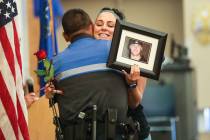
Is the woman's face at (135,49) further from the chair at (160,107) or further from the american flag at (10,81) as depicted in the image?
the chair at (160,107)

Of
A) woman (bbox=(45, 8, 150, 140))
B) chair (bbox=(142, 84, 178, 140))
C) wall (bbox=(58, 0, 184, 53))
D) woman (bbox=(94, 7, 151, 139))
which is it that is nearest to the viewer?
woman (bbox=(45, 8, 150, 140))

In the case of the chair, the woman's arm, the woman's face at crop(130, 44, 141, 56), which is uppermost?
the woman's face at crop(130, 44, 141, 56)

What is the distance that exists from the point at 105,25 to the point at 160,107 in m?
5.04

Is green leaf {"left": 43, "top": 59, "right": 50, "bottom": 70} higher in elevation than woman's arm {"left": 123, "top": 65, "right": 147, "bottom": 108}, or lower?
higher

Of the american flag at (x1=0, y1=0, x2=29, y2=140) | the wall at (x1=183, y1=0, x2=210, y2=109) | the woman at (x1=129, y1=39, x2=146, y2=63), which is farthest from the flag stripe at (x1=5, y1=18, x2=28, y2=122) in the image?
the wall at (x1=183, y1=0, x2=210, y2=109)

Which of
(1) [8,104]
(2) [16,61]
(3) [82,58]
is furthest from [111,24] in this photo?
(1) [8,104]

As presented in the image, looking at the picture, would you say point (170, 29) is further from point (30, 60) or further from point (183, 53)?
point (30, 60)

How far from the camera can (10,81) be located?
273 cm

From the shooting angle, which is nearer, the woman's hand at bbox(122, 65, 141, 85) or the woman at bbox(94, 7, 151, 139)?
the woman's hand at bbox(122, 65, 141, 85)

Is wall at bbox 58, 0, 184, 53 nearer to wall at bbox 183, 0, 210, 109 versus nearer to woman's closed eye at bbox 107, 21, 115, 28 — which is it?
wall at bbox 183, 0, 210, 109

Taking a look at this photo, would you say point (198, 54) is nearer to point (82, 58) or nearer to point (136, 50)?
point (136, 50)

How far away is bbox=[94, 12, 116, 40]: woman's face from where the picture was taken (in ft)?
9.87

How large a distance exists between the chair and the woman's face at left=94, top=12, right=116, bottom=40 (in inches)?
189

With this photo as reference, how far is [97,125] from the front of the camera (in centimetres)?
265
